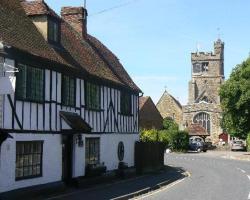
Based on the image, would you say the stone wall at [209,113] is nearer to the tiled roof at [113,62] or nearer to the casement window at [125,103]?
the tiled roof at [113,62]

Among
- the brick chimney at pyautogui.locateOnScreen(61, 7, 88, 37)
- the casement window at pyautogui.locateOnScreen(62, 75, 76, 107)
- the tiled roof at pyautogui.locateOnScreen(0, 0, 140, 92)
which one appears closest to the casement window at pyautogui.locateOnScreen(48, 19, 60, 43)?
the tiled roof at pyautogui.locateOnScreen(0, 0, 140, 92)

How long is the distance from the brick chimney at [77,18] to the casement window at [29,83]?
10.2m

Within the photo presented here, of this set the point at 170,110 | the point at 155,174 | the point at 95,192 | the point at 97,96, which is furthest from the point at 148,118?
the point at 95,192

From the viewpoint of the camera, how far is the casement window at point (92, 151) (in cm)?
2369

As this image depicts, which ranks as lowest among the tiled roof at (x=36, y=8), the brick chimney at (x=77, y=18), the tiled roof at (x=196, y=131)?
the tiled roof at (x=196, y=131)

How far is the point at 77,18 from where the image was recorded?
2922 centimetres

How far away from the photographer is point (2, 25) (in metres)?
18.5

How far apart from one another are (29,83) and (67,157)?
15.2 ft

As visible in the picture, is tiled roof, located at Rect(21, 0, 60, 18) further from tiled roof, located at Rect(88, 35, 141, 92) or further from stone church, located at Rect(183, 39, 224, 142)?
stone church, located at Rect(183, 39, 224, 142)

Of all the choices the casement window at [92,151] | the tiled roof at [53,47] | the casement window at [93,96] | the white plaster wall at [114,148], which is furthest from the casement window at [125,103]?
the casement window at [92,151]

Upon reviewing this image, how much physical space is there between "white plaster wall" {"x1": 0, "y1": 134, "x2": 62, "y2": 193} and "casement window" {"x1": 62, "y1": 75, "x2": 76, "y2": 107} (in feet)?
5.37

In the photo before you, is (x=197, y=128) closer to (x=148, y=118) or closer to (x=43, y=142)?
(x=148, y=118)

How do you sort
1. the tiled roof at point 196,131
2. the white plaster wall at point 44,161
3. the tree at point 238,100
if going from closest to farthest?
the white plaster wall at point 44,161 → the tree at point 238,100 → the tiled roof at point 196,131

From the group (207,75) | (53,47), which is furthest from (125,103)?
(207,75)
